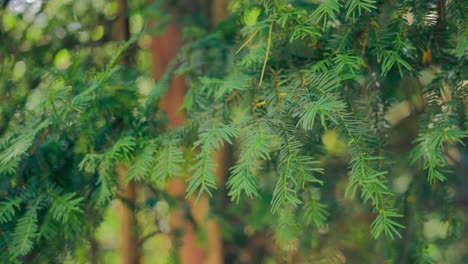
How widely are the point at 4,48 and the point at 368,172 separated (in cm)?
141

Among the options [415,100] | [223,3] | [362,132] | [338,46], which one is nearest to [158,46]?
[223,3]

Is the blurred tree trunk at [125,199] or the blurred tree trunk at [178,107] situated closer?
the blurred tree trunk at [125,199]

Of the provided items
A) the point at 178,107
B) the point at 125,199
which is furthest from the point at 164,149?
the point at 178,107

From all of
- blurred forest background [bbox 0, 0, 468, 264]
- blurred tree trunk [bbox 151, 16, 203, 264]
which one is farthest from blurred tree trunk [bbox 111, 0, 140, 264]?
blurred tree trunk [bbox 151, 16, 203, 264]

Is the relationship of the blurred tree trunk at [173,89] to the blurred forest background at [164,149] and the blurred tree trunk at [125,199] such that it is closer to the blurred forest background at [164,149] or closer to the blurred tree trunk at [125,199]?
the blurred forest background at [164,149]

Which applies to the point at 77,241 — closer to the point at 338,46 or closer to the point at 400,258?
the point at 338,46

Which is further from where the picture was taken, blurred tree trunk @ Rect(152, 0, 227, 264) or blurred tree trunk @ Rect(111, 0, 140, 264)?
blurred tree trunk @ Rect(152, 0, 227, 264)

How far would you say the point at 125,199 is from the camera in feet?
5.58

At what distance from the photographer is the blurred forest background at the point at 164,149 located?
4.46 ft

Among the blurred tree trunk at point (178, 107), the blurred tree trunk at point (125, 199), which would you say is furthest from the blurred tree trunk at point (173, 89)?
the blurred tree trunk at point (125, 199)

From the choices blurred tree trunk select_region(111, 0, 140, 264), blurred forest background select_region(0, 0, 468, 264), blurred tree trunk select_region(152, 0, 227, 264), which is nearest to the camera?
blurred forest background select_region(0, 0, 468, 264)

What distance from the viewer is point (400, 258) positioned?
68.1 inches

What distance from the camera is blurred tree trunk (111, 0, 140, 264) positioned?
179cm

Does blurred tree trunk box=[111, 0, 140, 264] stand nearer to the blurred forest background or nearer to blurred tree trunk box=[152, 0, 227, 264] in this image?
the blurred forest background
